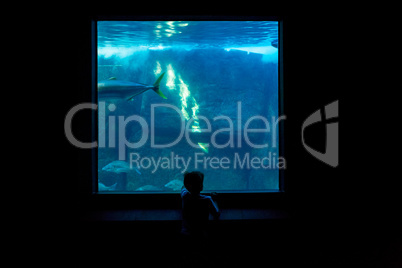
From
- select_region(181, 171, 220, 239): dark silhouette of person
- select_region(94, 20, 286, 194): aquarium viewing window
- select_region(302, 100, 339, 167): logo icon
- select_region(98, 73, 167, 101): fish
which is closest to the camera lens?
select_region(181, 171, 220, 239): dark silhouette of person

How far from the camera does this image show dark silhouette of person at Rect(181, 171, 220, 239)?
2314 mm

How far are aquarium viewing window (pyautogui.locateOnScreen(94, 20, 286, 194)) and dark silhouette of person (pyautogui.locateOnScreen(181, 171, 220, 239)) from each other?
10.9 m

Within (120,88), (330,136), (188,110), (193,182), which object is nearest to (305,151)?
(330,136)

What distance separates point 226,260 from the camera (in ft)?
8.21

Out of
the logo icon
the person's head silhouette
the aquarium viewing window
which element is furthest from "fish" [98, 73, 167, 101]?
the aquarium viewing window

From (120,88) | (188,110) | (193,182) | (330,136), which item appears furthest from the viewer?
(188,110)

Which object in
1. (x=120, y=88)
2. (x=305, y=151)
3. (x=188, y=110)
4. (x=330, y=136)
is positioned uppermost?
(x=188, y=110)

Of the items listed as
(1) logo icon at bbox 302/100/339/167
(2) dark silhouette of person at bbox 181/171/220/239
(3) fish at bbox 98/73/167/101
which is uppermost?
(3) fish at bbox 98/73/167/101

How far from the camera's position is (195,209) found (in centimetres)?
233

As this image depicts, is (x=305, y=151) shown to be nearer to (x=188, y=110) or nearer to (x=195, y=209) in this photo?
(x=195, y=209)

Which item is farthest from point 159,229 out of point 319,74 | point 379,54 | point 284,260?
point 379,54

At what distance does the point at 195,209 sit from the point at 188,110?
46.2ft

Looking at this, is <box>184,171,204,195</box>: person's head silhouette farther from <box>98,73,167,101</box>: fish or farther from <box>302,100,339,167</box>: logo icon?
<box>98,73,167,101</box>: fish

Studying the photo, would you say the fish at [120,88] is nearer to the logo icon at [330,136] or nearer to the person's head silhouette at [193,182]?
the logo icon at [330,136]
